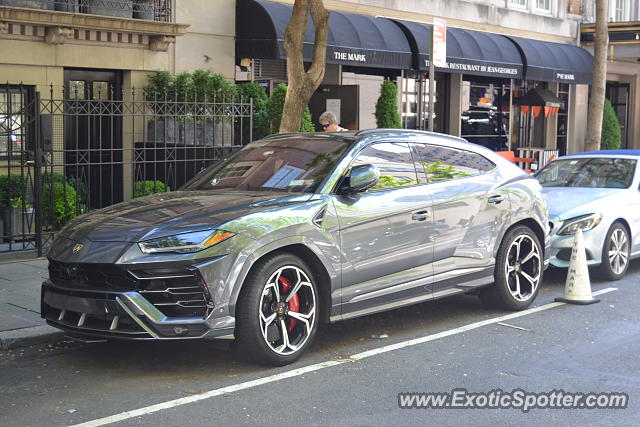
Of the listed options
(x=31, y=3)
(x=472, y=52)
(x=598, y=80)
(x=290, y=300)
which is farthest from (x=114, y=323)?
(x=598, y=80)

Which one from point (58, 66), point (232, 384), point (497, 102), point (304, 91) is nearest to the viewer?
point (232, 384)

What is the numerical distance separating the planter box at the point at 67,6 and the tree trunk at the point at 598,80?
11.3m

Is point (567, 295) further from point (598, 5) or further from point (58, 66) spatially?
point (598, 5)

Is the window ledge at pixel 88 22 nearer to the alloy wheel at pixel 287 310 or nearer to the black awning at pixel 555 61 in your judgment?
the alloy wheel at pixel 287 310

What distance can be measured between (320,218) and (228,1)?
10.6 metres

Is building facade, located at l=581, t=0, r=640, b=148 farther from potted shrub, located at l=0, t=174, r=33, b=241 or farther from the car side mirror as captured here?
the car side mirror

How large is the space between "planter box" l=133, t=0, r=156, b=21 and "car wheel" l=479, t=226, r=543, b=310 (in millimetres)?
8336

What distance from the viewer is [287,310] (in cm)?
666

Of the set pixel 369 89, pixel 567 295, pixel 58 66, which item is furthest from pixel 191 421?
pixel 369 89

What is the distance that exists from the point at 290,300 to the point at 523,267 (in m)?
3.08

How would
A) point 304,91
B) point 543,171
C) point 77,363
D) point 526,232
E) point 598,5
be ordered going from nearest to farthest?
1. point 77,363
2. point 526,232
3. point 304,91
4. point 543,171
5. point 598,5

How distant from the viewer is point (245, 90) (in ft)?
52.4

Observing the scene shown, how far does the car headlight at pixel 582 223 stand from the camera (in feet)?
33.8

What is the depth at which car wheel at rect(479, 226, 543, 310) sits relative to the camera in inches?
336
